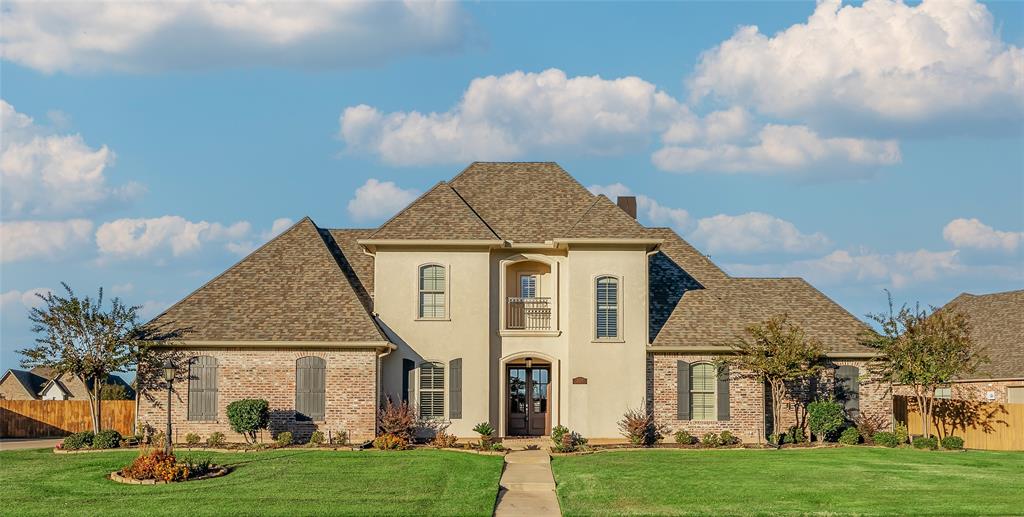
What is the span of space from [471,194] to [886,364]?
1392 cm

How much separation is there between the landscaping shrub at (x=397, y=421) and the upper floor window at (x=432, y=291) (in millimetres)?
2999

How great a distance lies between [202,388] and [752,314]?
16819mm

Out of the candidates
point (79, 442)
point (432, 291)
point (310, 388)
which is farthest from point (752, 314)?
point (79, 442)

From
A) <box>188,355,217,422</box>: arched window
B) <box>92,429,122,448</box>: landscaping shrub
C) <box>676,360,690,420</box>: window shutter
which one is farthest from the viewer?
<box>676,360,690,420</box>: window shutter

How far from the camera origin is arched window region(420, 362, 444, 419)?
1287 inches

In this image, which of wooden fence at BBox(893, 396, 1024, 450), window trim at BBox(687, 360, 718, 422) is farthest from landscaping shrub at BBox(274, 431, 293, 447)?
wooden fence at BBox(893, 396, 1024, 450)

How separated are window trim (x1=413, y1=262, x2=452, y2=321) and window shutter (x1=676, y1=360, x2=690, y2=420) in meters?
7.06

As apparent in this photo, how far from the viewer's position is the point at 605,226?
33156 mm

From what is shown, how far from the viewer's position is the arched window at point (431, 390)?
1287 inches

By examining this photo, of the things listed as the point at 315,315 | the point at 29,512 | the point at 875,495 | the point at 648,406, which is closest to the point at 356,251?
the point at 315,315

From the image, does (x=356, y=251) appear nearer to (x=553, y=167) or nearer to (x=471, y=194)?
(x=471, y=194)

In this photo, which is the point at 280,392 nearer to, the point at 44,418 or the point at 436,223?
the point at 436,223

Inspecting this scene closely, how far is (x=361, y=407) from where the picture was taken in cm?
3153

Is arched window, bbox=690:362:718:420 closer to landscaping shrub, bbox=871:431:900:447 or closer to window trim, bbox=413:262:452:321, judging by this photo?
landscaping shrub, bbox=871:431:900:447
